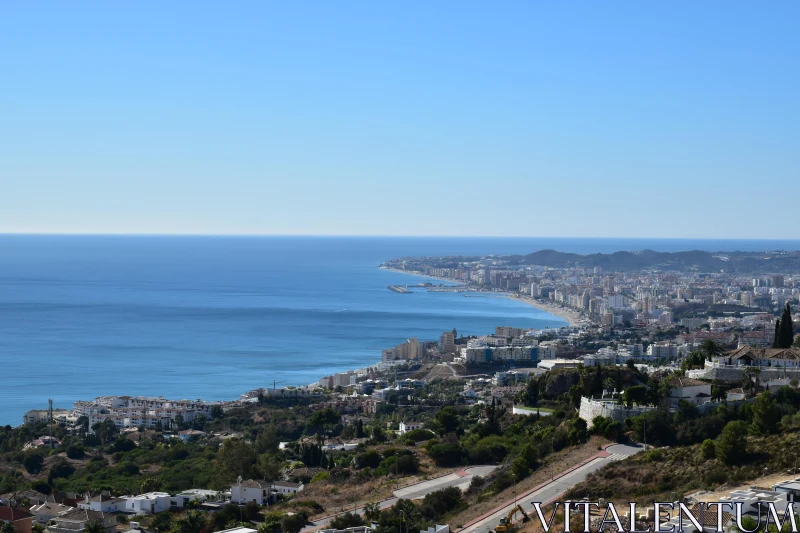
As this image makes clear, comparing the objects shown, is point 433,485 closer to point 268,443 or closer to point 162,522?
point 162,522

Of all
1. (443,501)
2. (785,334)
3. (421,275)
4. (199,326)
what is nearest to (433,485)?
(443,501)

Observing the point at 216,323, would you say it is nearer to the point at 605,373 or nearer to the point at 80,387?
the point at 80,387

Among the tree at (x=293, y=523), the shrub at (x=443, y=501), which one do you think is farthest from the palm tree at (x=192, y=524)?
the shrub at (x=443, y=501)

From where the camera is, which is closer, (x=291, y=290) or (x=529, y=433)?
(x=529, y=433)

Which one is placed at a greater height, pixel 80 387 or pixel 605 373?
pixel 605 373

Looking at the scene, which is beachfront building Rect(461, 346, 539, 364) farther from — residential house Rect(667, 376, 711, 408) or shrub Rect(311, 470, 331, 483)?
residential house Rect(667, 376, 711, 408)

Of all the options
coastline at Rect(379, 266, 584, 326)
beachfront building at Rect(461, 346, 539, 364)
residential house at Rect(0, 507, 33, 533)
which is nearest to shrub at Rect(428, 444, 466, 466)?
residential house at Rect(0, 507, 33, 533)

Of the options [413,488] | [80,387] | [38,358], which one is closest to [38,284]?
[38,358]

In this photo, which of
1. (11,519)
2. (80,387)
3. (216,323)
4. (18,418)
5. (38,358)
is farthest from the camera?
(216,323)
